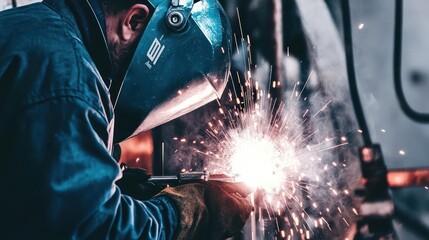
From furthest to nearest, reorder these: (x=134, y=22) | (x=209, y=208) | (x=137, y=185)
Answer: (x=137, y=185) < (x=209, y=208) < (x=134, y=22)

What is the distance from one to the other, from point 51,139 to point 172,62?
20.9 inches

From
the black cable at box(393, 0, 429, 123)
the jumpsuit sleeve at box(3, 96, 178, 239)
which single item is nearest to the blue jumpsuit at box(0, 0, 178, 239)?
the jumpsuit sleeve at box(3, 96, 178, 239)

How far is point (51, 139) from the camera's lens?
0.89 metres

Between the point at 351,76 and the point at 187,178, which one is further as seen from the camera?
the point at 351,76

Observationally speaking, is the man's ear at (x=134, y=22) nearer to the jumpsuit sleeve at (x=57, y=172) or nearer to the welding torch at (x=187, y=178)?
the jumpsuit sleeve at (x=57, y=172)

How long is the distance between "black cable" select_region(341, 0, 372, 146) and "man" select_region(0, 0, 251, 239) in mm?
700

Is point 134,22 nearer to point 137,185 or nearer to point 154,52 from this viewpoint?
point 154,52

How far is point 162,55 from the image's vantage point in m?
1.32

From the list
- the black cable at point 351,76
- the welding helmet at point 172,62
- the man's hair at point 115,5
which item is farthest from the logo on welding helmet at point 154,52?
the black cable at point 351,76

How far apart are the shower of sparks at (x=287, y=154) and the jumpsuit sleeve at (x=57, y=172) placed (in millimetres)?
980

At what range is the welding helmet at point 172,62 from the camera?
130cm

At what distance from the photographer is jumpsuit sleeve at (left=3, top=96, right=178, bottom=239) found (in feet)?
2.90

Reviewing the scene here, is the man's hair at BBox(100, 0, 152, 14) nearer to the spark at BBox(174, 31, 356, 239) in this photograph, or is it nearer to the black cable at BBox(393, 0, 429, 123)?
the spark at BBox(174, 31, 356, 239)

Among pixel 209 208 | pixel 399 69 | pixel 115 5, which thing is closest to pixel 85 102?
pixel 115 5
